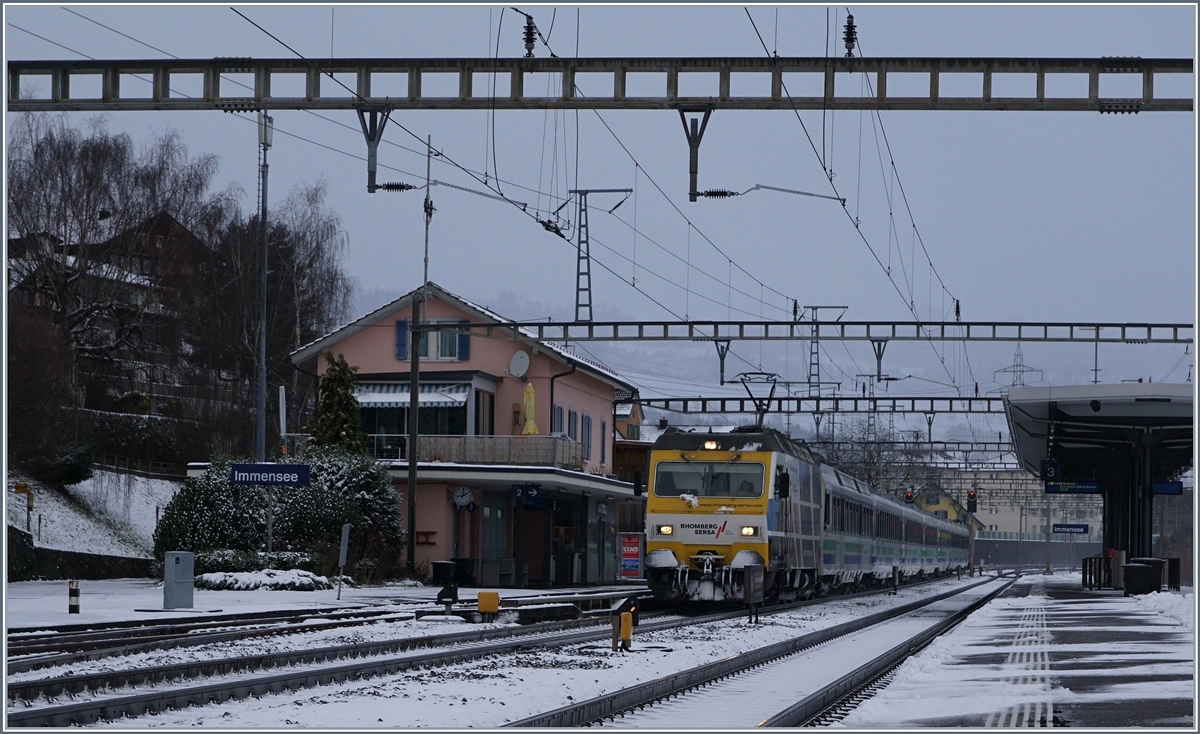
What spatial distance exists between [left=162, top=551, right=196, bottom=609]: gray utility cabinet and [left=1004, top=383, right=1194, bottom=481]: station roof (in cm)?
1925

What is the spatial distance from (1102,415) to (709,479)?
13300mm

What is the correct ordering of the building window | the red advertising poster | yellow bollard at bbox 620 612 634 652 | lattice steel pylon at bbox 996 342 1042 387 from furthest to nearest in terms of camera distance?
lattice steel pylon at bbox 996 342 1042 387, the building window, the red advertising poster, yellow bollard at bbox 620 612 634 652

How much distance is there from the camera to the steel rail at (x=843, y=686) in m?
12.1

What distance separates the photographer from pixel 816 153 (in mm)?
23984

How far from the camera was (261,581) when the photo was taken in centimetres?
3086

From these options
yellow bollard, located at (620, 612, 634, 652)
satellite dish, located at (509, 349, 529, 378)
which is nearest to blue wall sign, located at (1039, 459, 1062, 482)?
satellite dish, located at (509, 349, 529, 378)

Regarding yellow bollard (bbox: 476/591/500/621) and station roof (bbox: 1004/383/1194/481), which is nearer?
yellow bollard (bbox: 476/591/500/621)

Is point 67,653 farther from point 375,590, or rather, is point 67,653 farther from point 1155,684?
point 375,590

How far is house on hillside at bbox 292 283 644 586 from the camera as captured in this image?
41594 millimetres

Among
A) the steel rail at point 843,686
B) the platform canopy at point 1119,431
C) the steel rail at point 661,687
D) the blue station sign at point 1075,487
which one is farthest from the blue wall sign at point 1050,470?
the steel rail at point 661,687

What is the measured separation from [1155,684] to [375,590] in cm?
2256

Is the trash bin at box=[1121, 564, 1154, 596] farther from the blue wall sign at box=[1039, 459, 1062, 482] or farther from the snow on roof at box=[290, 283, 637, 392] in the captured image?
the snow on roof at box=[290, 283, 637, 392]

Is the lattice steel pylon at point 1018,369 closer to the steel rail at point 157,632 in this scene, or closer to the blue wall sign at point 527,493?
the blue wall sign at point 527,493

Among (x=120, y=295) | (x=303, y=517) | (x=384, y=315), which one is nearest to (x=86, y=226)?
(x=120, y=295)
